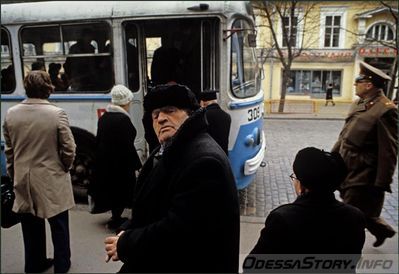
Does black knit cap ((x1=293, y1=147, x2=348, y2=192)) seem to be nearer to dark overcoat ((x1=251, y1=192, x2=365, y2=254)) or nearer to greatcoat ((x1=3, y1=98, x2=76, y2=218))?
dark overcoat ((x1=251, y1=192, x2=365, y2=254))

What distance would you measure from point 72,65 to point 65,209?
2.36m

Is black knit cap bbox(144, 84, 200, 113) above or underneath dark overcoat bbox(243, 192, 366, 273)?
above

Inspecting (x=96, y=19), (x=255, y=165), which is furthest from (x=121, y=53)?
(x=255, y=165)

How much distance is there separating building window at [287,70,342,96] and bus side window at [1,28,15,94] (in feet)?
28.9

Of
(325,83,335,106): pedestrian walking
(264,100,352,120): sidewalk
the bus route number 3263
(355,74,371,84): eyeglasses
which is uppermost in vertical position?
(355,74,371,84): eyeglasses

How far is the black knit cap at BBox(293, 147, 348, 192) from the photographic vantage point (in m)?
1.47

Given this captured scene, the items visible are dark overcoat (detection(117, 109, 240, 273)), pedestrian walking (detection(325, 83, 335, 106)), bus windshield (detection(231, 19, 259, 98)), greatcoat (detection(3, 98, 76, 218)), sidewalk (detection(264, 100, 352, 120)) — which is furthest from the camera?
pedestrian walking (detection(325, 83, 335, 106))

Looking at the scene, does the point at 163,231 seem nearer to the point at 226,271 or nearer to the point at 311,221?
the point at 226,271

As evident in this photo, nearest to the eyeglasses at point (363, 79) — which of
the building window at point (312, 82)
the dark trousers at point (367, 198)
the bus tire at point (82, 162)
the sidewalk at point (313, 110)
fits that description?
the dark trousers at point (367, 198)

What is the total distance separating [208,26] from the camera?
4230 mm

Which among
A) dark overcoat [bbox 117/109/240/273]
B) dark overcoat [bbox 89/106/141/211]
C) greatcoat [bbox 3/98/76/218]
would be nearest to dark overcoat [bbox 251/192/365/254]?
dark overcoat [bbox 117/109/240/273]

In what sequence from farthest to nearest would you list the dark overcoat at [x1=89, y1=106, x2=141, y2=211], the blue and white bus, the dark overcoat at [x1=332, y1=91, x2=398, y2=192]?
the blue and white bus → the dark overcoat at [x1=89, y1=106, x2=141, y2=211] → the dark overcoat at [x1=332, y1=91, x2=398, y2=192]

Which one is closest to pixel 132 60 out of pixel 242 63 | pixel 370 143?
pixel 242 63

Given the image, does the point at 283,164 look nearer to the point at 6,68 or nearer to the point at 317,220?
the point at 6,68
